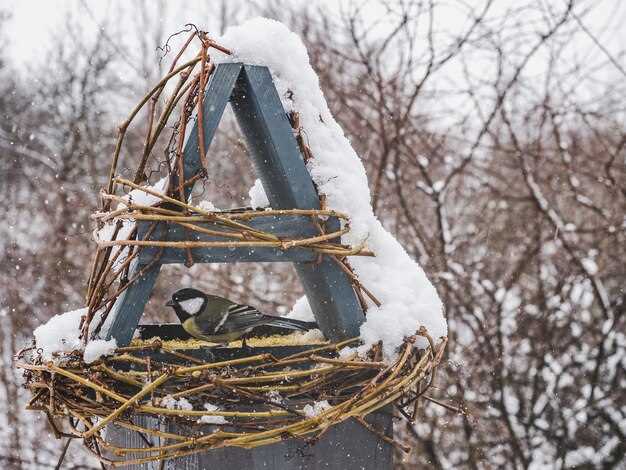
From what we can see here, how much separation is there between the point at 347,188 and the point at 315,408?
402 millimetres

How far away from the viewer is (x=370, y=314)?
1278mm

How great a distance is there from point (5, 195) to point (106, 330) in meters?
6.34

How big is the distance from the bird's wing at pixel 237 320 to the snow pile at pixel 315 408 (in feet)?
0.75

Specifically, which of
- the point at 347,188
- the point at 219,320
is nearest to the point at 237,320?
the point at 219,320

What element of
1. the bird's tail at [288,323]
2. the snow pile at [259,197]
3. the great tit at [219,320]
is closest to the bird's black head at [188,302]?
the great tit at [219,320]

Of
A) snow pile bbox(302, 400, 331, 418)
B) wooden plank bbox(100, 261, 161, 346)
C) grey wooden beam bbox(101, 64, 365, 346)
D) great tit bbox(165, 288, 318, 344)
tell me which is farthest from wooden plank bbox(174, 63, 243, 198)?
snow pile bbox(302, 400, 331, 418)

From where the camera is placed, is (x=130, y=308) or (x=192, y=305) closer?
(x=130, y=308)

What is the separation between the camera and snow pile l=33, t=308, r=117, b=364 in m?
1.12

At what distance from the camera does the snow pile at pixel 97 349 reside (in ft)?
3.63

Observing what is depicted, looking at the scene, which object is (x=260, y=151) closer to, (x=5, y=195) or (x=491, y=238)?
(x=491, y=238)

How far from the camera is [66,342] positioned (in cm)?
115

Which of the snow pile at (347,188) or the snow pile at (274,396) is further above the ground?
the snow pile at (347,188)

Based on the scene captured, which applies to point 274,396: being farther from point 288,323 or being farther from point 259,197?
point 259,197

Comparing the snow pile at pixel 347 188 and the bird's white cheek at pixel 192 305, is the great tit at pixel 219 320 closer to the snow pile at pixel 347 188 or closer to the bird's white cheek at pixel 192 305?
the bird's white cheek at pixel 192 305
